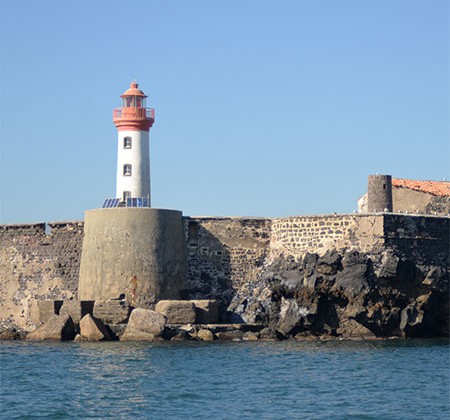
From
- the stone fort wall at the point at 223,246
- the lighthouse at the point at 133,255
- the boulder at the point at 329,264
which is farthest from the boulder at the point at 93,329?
the boulder at the point at 329,264

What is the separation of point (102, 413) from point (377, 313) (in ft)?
41.8

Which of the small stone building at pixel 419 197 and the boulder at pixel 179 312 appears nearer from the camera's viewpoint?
the boulder at pixel 179 312

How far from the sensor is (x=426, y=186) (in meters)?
41.6

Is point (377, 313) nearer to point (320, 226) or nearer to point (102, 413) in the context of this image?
point (320, 226)

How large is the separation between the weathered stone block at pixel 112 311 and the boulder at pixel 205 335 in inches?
88.9

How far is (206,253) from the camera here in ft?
116

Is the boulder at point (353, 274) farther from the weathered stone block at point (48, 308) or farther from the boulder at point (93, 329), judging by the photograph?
the weathered stone block at point (48, 308)

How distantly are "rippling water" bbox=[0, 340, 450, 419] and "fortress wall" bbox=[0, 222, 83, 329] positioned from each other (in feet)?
16.0

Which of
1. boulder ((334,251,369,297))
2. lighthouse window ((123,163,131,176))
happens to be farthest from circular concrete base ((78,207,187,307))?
boulder ((334,251,369,297))

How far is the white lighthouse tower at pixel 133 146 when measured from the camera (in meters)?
38.4

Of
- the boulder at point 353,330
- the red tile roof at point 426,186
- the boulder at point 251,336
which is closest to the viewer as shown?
the boulder at point 353,330

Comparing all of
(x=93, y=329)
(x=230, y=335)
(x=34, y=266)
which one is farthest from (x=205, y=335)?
(x=34, y=266)

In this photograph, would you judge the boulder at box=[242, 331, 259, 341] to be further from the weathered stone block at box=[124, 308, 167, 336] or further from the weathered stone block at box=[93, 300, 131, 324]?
the weathered stone block at box=[93, 300, 131, 324]

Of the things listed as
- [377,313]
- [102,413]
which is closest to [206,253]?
[377,313]
